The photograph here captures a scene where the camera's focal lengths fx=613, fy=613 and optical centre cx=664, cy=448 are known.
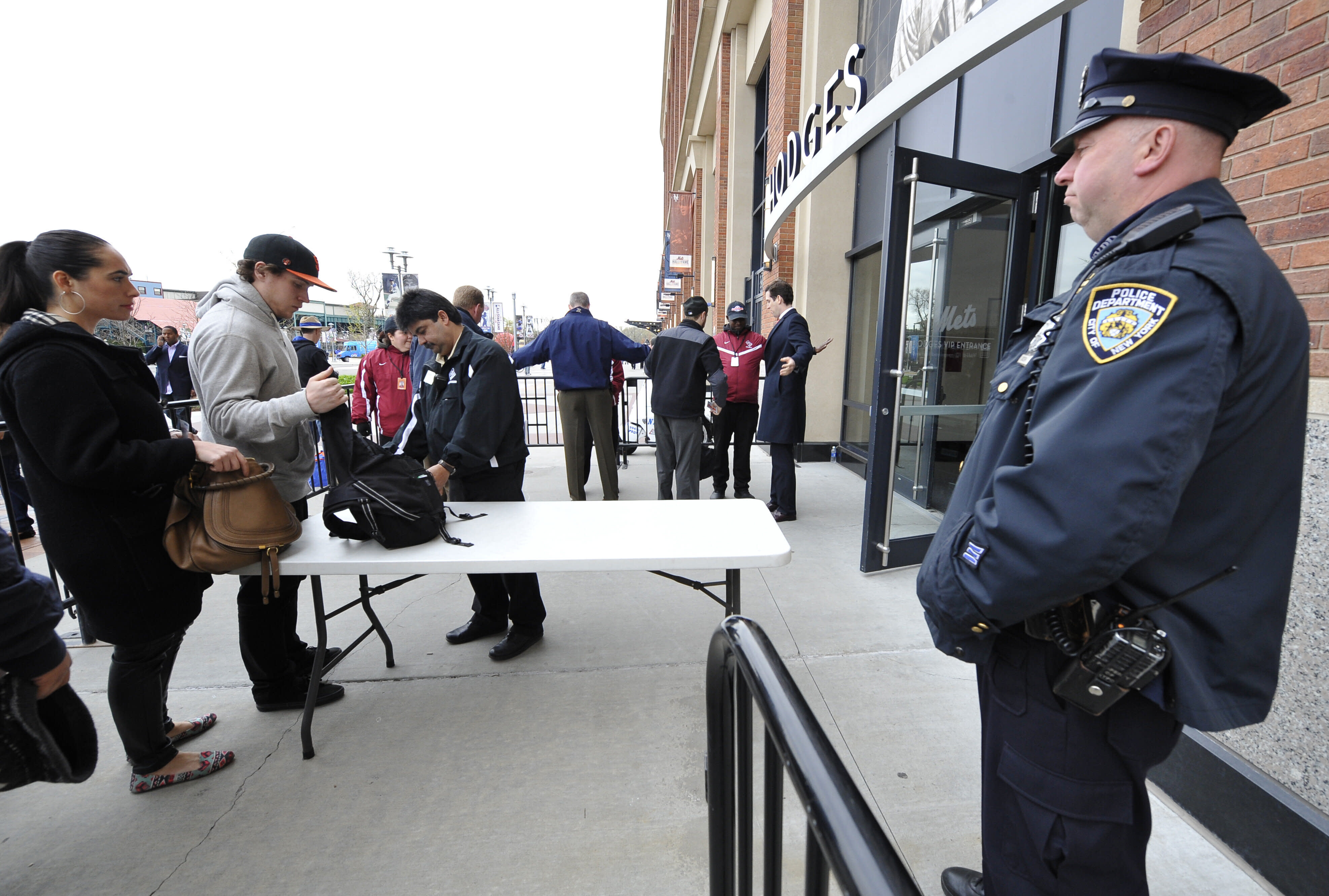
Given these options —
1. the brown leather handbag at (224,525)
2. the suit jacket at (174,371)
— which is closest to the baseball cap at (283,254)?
the brown leather handbag at (224,525)

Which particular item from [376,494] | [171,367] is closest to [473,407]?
[376,494]

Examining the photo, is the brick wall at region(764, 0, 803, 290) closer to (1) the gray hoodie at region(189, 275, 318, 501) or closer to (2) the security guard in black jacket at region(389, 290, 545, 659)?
(2) the security guard in black jacket at region(389, 290, 545, 659)

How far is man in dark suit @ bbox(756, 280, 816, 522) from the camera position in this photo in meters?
5.47

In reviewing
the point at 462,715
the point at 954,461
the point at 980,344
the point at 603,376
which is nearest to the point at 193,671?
the point at 462,715

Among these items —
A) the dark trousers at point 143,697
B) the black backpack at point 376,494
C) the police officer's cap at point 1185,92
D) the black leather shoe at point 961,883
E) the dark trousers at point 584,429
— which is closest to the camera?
the police officer's cap at point 1185,92

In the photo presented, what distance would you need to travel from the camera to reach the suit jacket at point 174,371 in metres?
8.82

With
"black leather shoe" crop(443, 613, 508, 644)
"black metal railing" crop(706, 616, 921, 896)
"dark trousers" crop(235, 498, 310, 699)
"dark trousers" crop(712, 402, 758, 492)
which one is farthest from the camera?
"dark trousers" crop(712, 402, 758, 492)

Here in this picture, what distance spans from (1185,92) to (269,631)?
354cm

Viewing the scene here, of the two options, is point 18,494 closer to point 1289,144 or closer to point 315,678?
point 315,678

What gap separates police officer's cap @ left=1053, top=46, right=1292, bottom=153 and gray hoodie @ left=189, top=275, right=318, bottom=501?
104 inches

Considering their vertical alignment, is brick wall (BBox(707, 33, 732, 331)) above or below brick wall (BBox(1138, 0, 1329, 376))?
above

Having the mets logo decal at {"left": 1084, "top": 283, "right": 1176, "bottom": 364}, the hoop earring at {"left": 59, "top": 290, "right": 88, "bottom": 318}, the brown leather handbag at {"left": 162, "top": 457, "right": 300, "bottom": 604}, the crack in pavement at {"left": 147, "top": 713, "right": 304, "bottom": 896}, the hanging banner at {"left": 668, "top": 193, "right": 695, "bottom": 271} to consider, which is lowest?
the crack in pavement at {"left": 147, "top": 713, "right": 304, "bottom": 896}

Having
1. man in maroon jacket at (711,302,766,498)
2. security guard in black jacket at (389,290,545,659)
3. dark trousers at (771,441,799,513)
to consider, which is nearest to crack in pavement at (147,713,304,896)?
security guard in black jacket at (389,290,545,659)

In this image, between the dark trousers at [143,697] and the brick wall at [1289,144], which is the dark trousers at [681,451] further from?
the brick wall at [1289,144]
